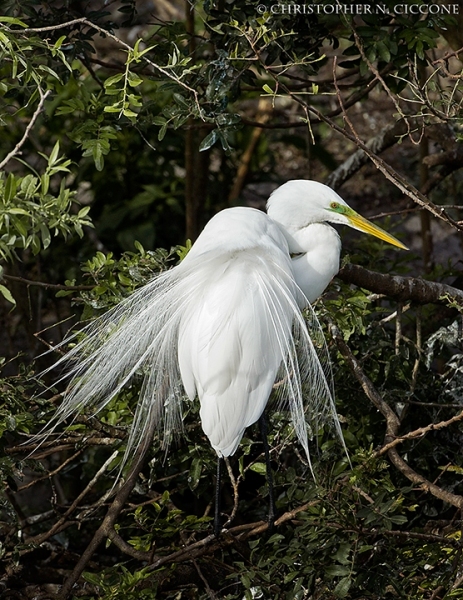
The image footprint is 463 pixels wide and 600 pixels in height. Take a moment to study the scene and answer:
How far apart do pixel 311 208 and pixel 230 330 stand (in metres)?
0.52

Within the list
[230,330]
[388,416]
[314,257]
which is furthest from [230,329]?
[388,416]

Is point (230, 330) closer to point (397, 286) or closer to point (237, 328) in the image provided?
point (237, 328)

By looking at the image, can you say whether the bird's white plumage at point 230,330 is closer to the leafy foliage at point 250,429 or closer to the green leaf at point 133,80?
the leafy foliage at point 250,429

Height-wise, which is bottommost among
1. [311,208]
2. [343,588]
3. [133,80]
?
[343,588]

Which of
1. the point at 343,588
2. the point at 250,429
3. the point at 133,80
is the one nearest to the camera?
the point at 343,588

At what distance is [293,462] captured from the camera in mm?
3154

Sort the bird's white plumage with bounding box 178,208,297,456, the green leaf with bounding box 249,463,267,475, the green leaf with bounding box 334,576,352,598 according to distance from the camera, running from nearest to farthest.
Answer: the green leaf with bounding box 334,576,352,598, the bird's white plumage with bounding box 178,208,297,456, the green leaf with bounding box 249,463,267,475

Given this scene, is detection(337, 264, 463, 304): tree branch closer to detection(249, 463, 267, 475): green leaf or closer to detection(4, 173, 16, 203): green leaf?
detection(249, 463, 267, 475): green leaf

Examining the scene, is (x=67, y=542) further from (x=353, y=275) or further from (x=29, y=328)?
(x=353, y=275)

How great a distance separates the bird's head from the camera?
241cm

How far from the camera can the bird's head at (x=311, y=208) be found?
2.41 m

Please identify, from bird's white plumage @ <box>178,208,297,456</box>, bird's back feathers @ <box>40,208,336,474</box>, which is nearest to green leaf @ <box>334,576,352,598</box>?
bird's back feathers @ <box>40,208,336,474</box>

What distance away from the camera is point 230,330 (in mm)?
2105

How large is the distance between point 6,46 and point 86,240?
281cm
